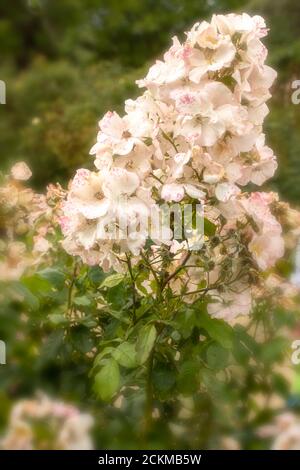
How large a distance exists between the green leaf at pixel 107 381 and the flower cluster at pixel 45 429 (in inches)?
8.9

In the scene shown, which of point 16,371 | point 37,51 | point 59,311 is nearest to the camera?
point 16,371

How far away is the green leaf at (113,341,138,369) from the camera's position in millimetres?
1100

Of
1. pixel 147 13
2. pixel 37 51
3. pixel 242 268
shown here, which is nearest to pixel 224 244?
pixel 242 268

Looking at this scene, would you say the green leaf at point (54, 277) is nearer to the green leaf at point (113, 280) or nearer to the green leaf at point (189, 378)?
the green leaf at point (113, 280)

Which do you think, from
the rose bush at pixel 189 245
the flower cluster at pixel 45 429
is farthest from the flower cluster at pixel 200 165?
the flower cluster at pixel 45 429

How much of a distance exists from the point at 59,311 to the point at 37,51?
1298cm

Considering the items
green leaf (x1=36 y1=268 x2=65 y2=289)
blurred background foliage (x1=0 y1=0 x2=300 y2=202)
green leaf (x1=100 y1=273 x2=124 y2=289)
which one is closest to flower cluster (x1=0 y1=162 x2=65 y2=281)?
green leaf (x1=36 y1=268 x2=65 y2=289)

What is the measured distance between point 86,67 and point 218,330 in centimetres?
904

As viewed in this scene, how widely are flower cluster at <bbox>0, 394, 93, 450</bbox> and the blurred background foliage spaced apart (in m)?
1.23

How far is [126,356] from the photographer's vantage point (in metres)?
1.11

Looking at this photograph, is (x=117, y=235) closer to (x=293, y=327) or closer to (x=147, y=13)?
(x=293, y=327)

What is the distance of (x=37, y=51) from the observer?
13727 mm

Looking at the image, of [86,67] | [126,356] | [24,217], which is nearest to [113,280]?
[126,356]

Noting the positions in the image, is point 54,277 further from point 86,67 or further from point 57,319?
point 86,67
